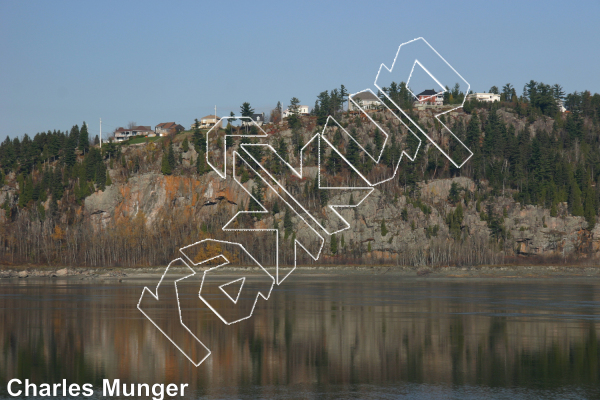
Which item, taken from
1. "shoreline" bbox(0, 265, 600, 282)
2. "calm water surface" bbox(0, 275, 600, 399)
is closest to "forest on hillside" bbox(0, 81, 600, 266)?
"shoreline" bbox(0, 265, 600, 282)

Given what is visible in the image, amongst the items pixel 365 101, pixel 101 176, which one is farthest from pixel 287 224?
pixel 365 101

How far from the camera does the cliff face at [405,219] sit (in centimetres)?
12706

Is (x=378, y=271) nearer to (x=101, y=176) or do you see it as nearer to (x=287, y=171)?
(x=287, y=171)

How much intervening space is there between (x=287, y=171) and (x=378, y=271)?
4517cm

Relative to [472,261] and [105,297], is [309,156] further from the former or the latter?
[105,297]

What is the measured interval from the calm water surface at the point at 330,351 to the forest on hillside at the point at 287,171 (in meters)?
88.2

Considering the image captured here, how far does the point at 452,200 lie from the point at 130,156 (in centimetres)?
7727

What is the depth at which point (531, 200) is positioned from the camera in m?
138

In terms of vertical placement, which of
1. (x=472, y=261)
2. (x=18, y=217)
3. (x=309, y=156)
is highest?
(x=309, y=156)

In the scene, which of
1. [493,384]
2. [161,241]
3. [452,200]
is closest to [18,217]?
[161,241]

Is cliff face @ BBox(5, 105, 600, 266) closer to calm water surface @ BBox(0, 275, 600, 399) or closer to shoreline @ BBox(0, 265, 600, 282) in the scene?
shoreline @ BBox(0, 265, 600, 282)

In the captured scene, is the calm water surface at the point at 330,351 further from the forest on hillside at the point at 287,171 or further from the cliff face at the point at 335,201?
the forest on hillside at the point at 287,171

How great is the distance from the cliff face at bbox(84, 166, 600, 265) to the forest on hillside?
5.63ft

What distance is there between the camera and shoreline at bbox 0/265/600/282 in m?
102
